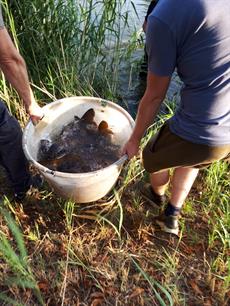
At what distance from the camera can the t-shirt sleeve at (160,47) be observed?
1309 mm

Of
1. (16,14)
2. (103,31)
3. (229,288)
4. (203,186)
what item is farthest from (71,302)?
(16,14)

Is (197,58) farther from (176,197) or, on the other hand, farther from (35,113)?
(35,113)

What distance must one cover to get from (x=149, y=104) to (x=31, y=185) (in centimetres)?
110

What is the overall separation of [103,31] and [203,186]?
56.1 inches

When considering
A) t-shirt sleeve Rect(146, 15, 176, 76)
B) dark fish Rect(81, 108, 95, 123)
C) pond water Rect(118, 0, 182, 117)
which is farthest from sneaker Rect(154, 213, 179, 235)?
pond water Rect(118, 0, 182, 117)

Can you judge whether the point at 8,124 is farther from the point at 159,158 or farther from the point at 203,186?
the point at 203,186

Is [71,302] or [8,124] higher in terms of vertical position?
[8,124]

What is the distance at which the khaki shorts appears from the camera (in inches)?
65.2

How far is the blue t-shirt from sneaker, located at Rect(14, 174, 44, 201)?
1138 mm

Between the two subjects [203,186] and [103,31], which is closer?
[203,186]

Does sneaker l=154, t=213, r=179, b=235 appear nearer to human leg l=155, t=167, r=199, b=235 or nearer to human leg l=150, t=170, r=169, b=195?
human leg l=155, t=167, r=199, b=235

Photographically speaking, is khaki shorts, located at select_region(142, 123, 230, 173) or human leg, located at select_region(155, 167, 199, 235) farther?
human leg, located at select_region(155, 167, 199, 235)

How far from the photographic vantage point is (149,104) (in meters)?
1.69

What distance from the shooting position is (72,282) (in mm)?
1802
